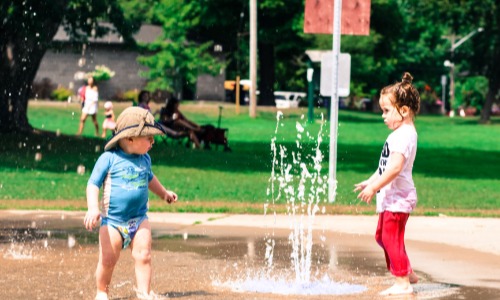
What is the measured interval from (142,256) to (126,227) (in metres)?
0.22

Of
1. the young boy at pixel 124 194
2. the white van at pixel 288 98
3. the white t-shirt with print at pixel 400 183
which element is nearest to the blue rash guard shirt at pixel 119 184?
the young boy at pixel 124 194

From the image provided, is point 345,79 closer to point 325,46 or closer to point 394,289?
point 394,289

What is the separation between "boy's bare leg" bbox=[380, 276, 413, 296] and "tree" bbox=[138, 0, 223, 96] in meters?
63.1

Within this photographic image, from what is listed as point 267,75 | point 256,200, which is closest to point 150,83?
point 267,75

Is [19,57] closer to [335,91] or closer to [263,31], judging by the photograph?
[335,91]

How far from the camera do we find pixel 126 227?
7.82m

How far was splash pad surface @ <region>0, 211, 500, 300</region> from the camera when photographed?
28.1ft

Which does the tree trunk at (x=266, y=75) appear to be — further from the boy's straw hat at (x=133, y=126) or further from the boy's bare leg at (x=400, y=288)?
the boy's straw hat at (x=133, y=126)

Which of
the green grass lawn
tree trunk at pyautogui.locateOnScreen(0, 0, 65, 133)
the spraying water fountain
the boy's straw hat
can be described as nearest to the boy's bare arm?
the boy's straw hat

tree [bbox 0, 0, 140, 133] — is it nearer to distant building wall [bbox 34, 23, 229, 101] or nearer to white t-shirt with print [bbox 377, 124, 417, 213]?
white t-shirt with print [bbox 377, 124, 417, 213]

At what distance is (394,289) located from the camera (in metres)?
8.50

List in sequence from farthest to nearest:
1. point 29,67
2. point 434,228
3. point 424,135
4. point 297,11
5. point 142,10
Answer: point 142,10, point 297,11, point 424,135, point 29,67, point 434,228

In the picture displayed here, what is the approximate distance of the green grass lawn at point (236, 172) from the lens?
16.4m

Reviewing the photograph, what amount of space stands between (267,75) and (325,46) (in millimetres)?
4120
